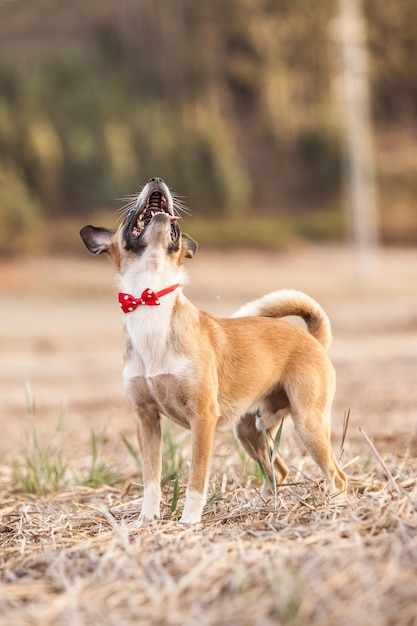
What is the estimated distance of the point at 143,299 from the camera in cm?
436

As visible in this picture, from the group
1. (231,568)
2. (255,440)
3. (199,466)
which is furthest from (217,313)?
(231,568)

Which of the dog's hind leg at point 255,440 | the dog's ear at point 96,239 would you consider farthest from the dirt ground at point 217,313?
the dog's hind leg at point 255,440

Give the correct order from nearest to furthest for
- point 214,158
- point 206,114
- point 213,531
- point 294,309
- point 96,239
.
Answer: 1. point 213,531
2. point 96,239
3. point 294,309
4. point 214,158
5. point 206,114

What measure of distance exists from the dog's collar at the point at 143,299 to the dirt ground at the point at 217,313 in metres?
0.36

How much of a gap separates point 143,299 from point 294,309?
995 mm

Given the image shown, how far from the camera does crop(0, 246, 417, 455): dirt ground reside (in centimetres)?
866

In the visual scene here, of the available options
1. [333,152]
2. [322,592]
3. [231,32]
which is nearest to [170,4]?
[231,32]

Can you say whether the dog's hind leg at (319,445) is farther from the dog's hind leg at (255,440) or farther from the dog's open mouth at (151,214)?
the dog's open mouth at (151,214)

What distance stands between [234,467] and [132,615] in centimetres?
299

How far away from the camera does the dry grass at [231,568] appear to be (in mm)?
2523

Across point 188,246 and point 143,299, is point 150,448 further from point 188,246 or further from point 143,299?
point 188,246

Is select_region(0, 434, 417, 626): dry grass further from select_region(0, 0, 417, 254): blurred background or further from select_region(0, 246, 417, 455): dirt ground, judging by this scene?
select_region(0, 0, 417, 254): blurred background

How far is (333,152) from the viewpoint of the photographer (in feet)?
116

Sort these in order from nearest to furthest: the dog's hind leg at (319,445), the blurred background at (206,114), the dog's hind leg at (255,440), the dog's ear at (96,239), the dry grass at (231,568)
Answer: the dry grass at (231,568) → the dog's hind leg at (319,445) → the dog's ear at (96,239) → the dog's hind leg at (255,440) → the blurred background at (206,114)
